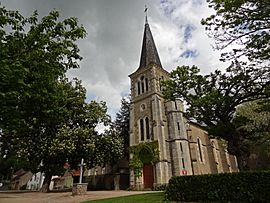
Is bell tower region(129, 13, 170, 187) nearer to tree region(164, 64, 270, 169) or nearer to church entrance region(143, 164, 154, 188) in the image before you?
church entrance region(143, 164, 154, 188)

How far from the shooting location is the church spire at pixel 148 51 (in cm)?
3497

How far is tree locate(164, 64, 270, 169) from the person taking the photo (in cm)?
1290

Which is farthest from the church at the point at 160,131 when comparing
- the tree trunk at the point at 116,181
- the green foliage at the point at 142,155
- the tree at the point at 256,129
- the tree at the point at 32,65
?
the tree at the point at 32,65

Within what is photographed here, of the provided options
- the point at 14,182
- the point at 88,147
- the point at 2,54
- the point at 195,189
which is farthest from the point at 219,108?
the point at 14,182

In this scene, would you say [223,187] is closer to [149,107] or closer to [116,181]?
[149,107]

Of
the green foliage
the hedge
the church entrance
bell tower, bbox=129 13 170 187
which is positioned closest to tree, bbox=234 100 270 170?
the hedge

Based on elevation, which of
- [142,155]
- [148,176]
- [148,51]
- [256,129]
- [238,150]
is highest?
[148,51]

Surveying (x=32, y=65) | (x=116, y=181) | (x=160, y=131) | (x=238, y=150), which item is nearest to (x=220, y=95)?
(x=238, y=150)

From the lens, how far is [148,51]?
118 feet

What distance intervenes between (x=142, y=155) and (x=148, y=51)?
16.4 meters

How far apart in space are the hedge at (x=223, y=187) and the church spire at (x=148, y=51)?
2451 centimetres

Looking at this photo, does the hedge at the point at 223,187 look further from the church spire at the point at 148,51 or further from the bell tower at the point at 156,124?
the church spire at the point at 148,51

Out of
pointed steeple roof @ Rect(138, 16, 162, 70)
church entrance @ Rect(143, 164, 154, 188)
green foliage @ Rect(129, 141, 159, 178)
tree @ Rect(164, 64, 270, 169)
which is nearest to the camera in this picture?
tree @ Rect(164, 64, 270, 169)

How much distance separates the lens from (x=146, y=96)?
31922 mm
